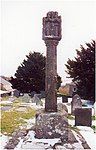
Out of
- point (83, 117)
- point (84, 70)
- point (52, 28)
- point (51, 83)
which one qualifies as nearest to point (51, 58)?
point (51, 83)

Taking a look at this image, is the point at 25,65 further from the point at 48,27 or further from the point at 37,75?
the point at 48,27

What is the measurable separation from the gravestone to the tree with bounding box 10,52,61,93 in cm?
3059

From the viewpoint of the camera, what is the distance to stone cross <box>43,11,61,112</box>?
10109 millimetres

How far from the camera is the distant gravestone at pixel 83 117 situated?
493 inches

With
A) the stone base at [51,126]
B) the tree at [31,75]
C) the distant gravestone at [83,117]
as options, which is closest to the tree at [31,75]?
the tree at [31,75]

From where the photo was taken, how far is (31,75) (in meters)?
42.8

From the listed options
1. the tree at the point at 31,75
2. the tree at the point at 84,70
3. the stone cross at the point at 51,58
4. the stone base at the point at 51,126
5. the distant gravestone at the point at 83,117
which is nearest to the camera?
the stone base at the point at 51,126

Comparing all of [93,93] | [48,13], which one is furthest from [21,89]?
[48,13]

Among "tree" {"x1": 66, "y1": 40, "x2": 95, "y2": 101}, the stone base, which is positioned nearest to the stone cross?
the stone base

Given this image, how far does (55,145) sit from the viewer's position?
873cm

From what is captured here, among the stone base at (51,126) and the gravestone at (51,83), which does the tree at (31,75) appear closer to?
the gravestone at (51,83)

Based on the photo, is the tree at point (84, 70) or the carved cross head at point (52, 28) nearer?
the carved cross head at point (52, 28)

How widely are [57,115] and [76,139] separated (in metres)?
1.00

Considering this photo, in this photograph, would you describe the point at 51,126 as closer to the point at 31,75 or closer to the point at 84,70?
the point at 84,70
